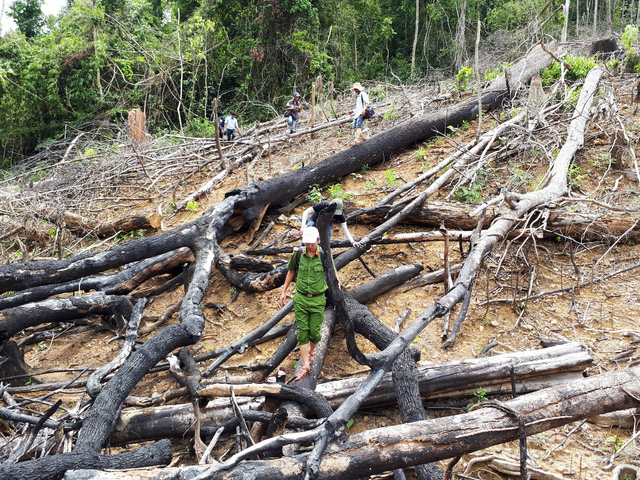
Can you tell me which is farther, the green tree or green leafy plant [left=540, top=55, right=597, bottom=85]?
the green tree

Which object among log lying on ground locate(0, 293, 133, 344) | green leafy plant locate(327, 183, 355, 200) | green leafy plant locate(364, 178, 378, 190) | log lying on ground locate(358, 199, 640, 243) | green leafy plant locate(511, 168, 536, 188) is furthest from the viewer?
green leafy plant locate(364, 178, 378, 190)

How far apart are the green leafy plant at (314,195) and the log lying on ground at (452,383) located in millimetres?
3938

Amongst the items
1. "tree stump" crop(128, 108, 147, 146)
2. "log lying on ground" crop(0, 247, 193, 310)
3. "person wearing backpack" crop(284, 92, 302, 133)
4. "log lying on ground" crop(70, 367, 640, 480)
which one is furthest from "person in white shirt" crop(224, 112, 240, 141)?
"log lying on ground" crop(70, 367, 640, 480)

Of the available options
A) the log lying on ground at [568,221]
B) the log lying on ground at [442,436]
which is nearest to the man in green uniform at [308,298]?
the log lying on ground at [442,436]

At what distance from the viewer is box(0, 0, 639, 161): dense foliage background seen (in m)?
14.1

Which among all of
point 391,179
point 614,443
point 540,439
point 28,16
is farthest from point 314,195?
point 28,16

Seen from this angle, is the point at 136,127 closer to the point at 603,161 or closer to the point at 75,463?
the point at 75,463

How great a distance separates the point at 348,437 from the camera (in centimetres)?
282

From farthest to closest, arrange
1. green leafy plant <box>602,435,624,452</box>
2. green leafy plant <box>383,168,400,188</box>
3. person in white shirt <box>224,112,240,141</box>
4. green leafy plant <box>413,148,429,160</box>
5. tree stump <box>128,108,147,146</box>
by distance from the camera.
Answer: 1. person in white shirt <box>224,112,240,141</box>
2. tree stump <box>128,108,147,146</box>
3. green leafy plant <box>413,148,429,160</box>
4. green leafy plant <box>383,168,400,188</box>
5. green leafy plant <box>602,435,624,452</box>

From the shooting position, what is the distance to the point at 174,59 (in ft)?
46.6

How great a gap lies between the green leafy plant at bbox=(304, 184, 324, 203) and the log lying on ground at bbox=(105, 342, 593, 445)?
3.94 m

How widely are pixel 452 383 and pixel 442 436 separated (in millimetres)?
995

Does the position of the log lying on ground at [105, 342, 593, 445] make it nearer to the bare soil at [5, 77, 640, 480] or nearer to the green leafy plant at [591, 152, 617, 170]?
the bare soil at [5, 77, 640, 480]

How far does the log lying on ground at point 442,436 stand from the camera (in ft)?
8.52
